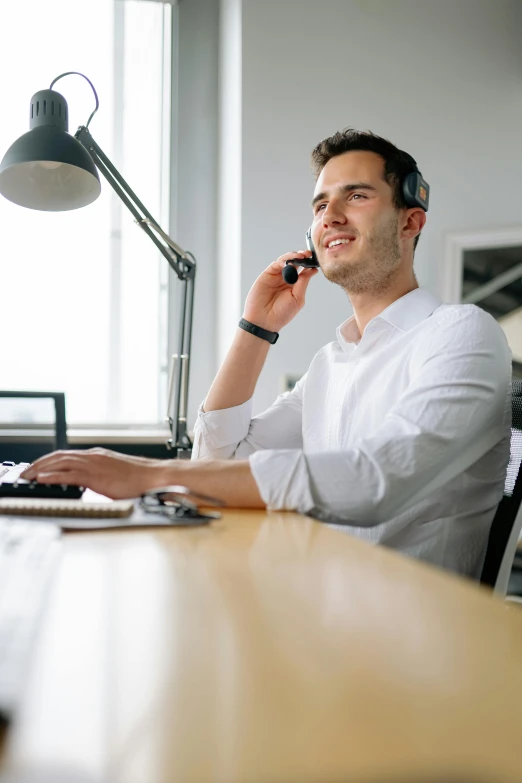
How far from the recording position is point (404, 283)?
5.03 feet

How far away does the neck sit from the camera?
1.52 m

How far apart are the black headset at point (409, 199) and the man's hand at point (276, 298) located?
12 millimetres

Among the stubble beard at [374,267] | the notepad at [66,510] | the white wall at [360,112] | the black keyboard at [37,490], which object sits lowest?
the black keyboard at [37,490]

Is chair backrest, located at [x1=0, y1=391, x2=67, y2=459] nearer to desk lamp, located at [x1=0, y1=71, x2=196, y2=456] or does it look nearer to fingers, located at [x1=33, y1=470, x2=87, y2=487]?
desk lamp, located at [x1=0, y1=71, x2=196, y2=456]

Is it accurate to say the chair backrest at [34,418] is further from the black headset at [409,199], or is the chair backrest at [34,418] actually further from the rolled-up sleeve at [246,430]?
the black headset at [409,199]

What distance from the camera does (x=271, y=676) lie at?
0.37m

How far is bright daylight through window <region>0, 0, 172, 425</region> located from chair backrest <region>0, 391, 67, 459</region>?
428 millimetres

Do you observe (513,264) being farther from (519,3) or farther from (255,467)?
(255,467)

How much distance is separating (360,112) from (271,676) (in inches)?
111

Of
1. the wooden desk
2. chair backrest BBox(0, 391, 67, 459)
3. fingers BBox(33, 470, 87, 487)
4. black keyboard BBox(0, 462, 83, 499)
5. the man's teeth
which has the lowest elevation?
chair backrest BBox(0, 391, 67, 459)

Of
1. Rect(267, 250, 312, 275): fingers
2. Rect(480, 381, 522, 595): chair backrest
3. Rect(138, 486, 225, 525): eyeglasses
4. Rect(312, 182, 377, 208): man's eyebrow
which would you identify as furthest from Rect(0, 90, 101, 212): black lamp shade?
Rect(480, 381, 522, 595): chair backrest

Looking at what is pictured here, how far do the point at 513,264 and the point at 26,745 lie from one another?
2884mm

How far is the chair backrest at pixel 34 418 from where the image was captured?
2.16 metres

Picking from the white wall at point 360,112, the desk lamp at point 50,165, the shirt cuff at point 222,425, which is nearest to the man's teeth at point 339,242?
the shirt cuff at point 222,425
